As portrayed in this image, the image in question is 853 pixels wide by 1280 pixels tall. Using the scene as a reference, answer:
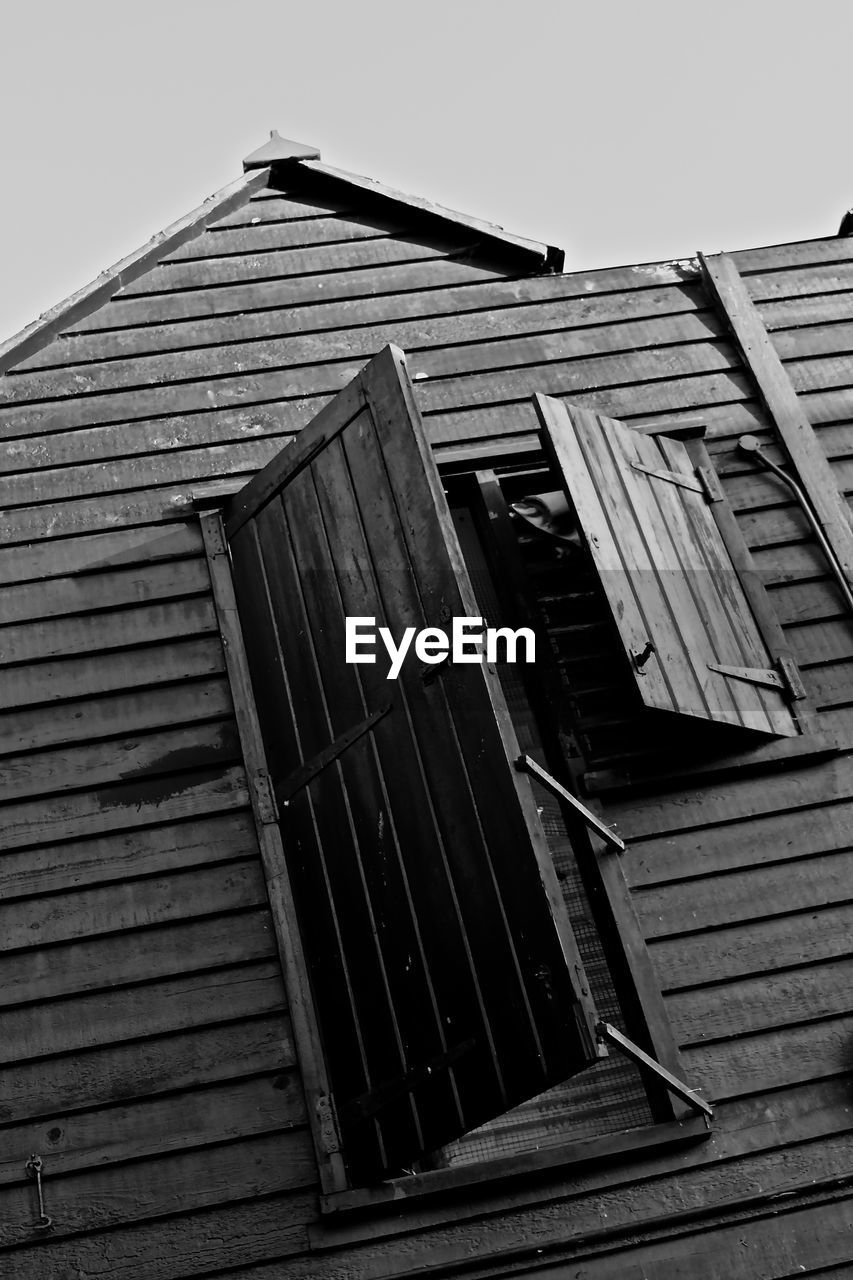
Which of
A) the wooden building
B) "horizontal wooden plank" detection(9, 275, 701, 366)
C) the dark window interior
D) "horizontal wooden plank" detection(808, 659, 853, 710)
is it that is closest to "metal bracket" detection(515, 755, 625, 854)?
the wooden building

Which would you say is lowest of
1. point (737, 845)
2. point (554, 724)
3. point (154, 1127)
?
point (154, 1127)

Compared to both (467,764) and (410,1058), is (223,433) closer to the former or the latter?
(467,764)

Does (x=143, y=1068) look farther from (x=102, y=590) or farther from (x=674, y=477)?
(x=674, y=477)

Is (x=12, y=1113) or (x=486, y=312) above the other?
(x=486, y=312)

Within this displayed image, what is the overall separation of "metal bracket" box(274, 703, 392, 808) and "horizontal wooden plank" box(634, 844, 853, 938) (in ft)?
3.76

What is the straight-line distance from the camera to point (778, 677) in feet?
16.0

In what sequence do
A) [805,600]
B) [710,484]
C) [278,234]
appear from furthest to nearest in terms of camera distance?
[278,234]
[710,484]
[805,600]

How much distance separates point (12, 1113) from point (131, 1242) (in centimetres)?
58

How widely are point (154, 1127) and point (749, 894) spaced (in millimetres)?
2172

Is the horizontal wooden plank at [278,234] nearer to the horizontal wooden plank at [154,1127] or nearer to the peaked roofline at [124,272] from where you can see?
the peaked roofline at [124,272]

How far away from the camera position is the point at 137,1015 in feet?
14.1

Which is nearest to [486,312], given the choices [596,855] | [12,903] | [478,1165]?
[596,855]

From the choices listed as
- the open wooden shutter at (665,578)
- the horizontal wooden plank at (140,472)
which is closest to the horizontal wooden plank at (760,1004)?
the open wooden shutter at (665,578)

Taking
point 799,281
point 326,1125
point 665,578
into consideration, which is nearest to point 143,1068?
point 326,1125
